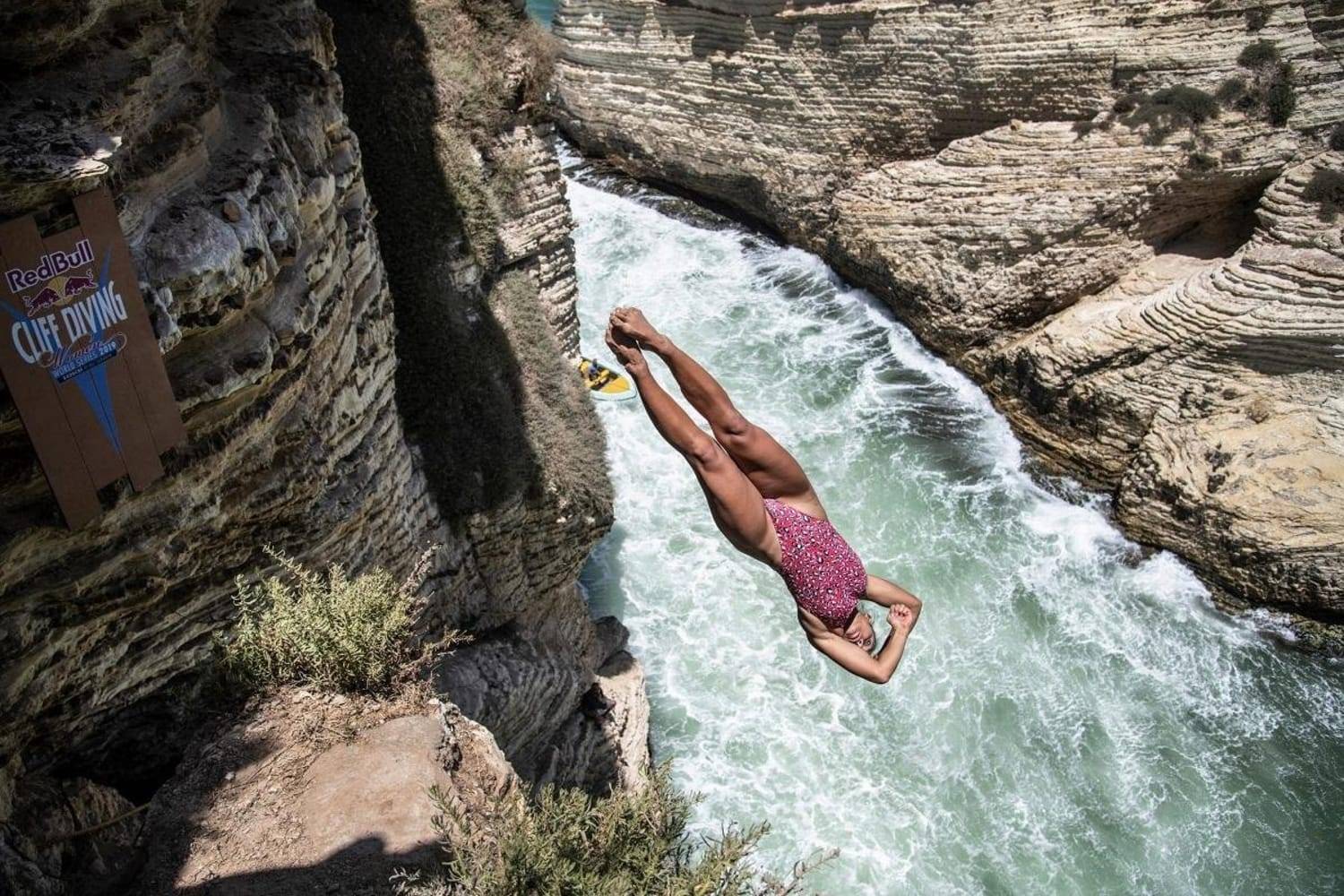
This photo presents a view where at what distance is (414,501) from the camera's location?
6520 mm

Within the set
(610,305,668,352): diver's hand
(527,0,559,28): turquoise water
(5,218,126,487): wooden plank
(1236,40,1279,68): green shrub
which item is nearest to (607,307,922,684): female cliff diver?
(610,305,668,352): diver's hand

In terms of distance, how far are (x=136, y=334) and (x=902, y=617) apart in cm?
376

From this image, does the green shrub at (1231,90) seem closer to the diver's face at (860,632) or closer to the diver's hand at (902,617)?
the diver's hand at (902,617)

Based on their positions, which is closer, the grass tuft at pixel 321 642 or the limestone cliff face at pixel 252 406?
the limestone cliff face at pixel 252 406

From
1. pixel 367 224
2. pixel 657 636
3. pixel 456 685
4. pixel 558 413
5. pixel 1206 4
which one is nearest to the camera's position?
pixel 367 224

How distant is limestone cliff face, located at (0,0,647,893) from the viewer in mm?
3693

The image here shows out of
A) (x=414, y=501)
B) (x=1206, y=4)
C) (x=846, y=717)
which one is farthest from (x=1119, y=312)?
(x=414, y=501)

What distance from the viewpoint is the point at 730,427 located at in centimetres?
440

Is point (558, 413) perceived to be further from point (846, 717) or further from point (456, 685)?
point (846, 717)

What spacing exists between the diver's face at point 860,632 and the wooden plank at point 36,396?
3526 millimetres

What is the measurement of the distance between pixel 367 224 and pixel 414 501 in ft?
6.09

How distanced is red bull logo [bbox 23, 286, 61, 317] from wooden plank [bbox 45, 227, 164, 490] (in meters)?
0.03

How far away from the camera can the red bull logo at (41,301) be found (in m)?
3.20

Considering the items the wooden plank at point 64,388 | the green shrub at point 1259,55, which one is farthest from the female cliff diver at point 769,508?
the green shrub at point 1259,55
